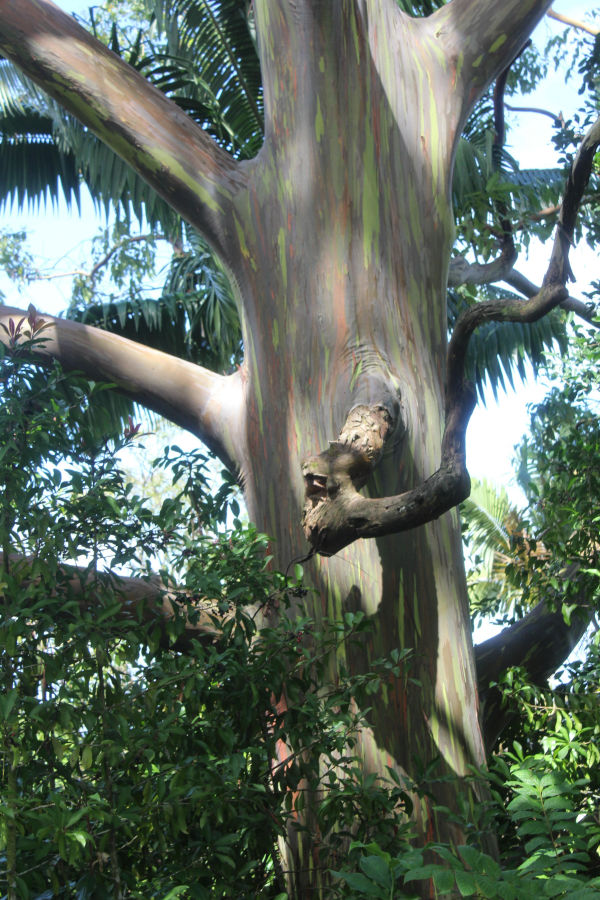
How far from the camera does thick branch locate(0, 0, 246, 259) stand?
Answer: 327cm

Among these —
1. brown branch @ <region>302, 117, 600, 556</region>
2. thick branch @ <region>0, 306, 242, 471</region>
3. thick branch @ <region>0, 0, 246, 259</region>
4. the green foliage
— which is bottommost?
the green foliage

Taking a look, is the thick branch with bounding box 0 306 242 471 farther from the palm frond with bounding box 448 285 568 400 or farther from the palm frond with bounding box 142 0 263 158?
the palm frond with bounding box 448 285 568 400

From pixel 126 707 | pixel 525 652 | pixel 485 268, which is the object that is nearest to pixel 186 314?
pixel 485 268

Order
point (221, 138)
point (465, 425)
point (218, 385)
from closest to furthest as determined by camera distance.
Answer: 1. point (465, 425)
2. point (218, 385)
3. point (221, 138)

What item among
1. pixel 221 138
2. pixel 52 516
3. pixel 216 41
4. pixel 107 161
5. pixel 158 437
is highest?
pixel 158 437

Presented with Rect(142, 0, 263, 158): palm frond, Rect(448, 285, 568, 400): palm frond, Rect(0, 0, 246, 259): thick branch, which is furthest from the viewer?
Rect(448, 285, 568, 400): palm frond

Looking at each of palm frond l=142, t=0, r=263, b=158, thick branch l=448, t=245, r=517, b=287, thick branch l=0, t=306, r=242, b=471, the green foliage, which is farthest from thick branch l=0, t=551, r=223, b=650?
palm frond l=142, t=0, r=263, b=158

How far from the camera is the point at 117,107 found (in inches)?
129

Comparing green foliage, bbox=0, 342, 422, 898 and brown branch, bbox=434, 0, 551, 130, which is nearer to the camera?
green foliage, bbox=0, 342, 422, 898

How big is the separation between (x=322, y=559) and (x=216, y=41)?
464 cm

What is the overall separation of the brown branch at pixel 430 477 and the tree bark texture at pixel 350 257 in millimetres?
218

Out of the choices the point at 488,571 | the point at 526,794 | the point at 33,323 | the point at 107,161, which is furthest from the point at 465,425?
the point at 488,571

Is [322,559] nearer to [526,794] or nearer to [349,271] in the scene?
[349,271]

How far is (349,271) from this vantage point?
2.99 metres
